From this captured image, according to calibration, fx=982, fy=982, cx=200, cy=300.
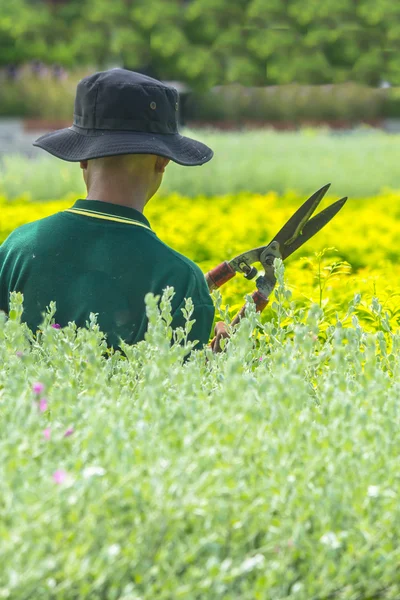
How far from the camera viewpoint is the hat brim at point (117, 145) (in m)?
3.04

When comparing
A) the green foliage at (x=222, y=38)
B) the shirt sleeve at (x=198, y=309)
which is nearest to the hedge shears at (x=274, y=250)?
the shirt sleeve at (x=198, y=309)

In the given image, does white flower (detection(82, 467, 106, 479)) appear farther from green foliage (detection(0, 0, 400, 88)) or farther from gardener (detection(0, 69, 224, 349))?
green foliage (detection(0, 0, 400, 88))

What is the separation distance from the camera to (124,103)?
314cm

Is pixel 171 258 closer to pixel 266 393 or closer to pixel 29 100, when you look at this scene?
pixel 266 393

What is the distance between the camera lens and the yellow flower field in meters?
4.36

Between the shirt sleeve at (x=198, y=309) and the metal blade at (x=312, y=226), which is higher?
the metal blade at (x=312, y=226)

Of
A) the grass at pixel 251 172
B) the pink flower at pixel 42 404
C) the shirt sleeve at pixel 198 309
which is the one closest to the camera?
the pink flower at pixel 42 404

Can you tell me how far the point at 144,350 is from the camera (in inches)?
106

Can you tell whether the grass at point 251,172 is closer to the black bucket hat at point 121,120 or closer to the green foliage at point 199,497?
the black bucket hat at point 121,120

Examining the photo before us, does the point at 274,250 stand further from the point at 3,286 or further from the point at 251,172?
the point at 251,172

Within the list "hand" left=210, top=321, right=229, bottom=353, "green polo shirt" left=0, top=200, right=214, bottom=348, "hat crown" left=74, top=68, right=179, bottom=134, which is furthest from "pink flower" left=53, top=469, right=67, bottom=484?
"hat crown" left=74, top=68, right=179, bottom=134

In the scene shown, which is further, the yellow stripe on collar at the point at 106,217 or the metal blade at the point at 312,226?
the metal blade at the point at 312,226

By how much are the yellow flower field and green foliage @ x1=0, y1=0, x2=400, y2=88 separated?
24.7 m

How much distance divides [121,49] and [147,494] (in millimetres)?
33914
